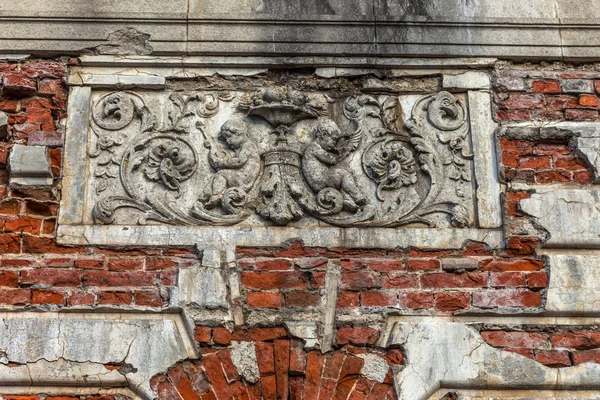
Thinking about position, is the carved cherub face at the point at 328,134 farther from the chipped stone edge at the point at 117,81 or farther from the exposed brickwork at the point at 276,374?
the exposed brickwork at the point at 276,374

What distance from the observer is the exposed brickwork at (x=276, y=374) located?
165 inches

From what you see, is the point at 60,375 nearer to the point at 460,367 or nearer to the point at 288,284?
the point at 288,284

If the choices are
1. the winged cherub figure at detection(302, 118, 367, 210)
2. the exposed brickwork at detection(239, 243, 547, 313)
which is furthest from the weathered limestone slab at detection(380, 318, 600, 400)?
the winged cherub figure at detection(302, 118, 367, 210)

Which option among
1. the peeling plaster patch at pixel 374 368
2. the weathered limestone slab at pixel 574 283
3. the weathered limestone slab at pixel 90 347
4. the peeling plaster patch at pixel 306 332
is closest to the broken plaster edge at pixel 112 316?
the weathered limestone slab at pixel 90 347

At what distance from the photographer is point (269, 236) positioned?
4.54 meters

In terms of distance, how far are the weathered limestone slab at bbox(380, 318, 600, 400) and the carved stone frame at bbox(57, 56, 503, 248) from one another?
471 mm

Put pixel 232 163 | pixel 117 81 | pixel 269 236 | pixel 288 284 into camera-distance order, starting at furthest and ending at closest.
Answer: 1. pixel 117 81
2. pixel 232 163
3. pixel 269 236
4. pixel 288 284

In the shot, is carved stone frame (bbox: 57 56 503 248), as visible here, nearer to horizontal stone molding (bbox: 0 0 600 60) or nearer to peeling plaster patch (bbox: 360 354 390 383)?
horizontal stone molding (bbox: 0 0 600 60)

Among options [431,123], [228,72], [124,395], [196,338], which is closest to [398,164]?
[431,123]

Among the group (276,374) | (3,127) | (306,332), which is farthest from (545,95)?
(3,127)

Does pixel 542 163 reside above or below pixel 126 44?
below

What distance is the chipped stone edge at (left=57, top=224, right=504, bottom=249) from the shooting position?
450 centimetres

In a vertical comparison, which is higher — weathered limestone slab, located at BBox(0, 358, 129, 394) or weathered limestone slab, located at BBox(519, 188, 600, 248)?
weathered limestone slab, located at BBox(519, 188, 600, 248)

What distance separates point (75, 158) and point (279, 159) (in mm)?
1047
